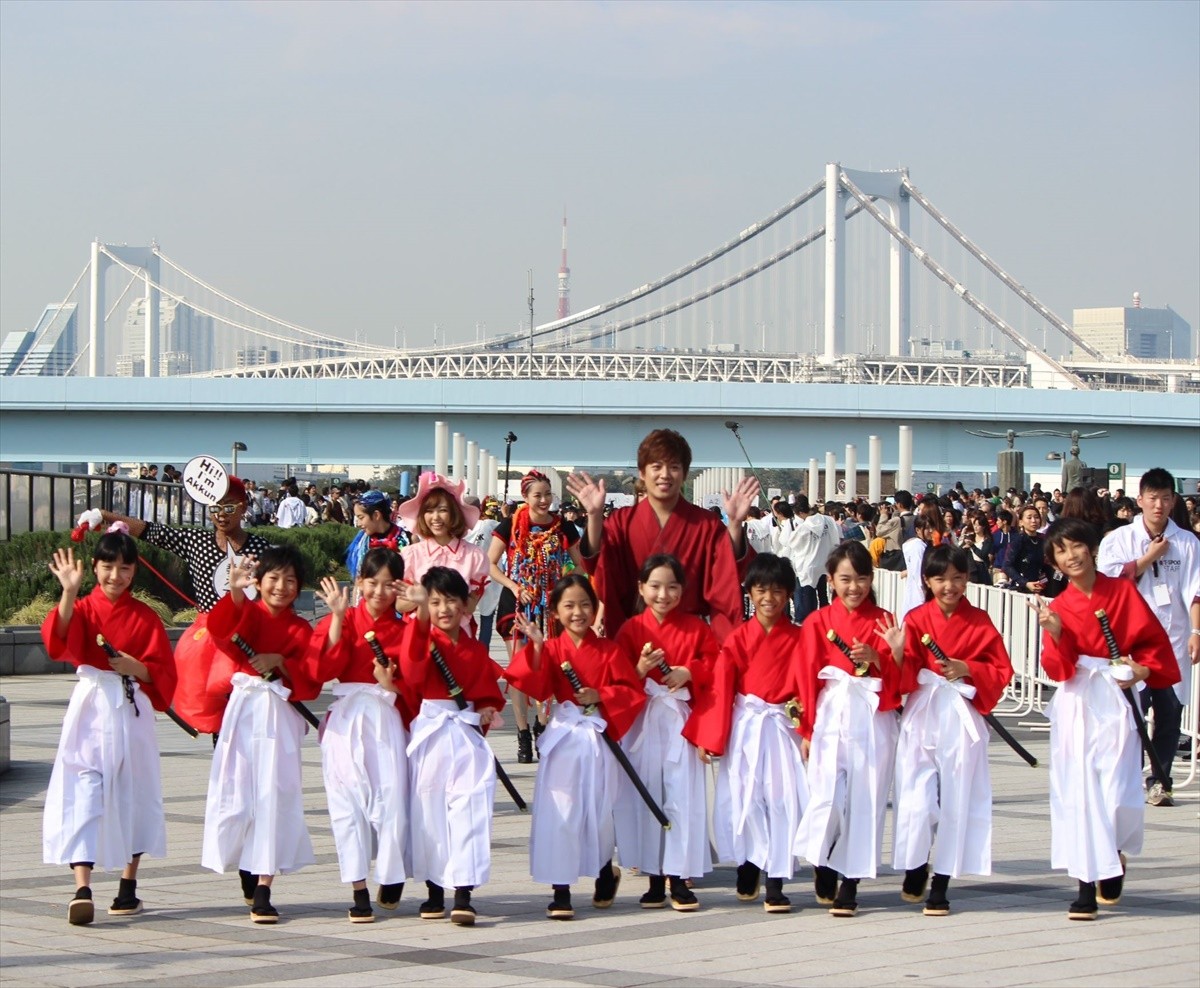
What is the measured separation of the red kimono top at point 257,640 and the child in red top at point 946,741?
205cm

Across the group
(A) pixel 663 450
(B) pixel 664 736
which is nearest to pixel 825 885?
(B) pixel 664 736

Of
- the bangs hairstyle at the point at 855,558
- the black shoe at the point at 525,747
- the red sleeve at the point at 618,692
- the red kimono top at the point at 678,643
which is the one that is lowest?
the black shoe at the point at 525,747

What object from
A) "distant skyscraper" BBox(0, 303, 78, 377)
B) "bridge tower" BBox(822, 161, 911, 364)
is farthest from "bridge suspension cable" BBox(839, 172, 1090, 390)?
"distant skyscraper" BBox(0, 303, 78, 377)

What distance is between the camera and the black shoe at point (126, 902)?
19.6 feet

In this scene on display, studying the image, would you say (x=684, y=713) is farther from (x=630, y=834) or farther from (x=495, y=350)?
(x=495, y=350)

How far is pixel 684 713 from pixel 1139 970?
5.98 ft

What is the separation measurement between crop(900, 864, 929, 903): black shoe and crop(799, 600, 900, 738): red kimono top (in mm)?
580

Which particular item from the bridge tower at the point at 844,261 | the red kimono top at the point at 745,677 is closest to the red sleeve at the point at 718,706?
the red kimono top at the point at 745,677

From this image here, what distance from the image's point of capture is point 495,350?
3573 inches

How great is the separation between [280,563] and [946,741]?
2.36 metres

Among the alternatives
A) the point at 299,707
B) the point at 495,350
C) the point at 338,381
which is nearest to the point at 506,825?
the point at 299,707

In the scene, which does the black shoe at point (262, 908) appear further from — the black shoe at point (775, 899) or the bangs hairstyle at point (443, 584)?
the black shoe at point (775, 899)

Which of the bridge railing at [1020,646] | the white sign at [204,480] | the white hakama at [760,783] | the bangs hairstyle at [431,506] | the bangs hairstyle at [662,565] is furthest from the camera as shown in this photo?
the white sign at [204,480]

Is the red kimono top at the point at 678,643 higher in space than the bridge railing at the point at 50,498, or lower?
lower
